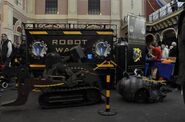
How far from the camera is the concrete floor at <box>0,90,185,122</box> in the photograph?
7.67 metres

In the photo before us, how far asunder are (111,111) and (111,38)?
4478mm

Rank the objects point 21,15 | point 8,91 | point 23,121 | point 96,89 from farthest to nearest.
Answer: point 21,15 → point 8,91 → point 96,89 → point 23,121

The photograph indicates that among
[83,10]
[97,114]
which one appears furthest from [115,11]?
[97,114]

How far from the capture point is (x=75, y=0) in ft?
119

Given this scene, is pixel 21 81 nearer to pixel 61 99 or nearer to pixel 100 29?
pixel 61 99

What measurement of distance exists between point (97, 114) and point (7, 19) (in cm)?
1671

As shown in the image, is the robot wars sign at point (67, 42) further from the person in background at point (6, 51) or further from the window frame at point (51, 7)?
the window frame at point (51, 7)

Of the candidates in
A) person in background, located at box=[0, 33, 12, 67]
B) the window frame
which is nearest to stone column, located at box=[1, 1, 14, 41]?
person in background, located at box=[0, 33, 12, 67]

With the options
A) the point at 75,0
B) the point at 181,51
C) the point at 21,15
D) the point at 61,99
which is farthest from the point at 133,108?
the point at 75,0

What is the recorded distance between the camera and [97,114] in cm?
820

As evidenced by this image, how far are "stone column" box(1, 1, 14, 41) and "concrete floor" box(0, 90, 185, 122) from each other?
44.5 ft

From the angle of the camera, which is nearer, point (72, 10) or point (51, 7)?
point (72, 10)

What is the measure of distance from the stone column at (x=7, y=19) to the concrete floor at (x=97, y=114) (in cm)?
1355

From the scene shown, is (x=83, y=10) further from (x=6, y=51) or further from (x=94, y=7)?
(x=6, y=51)
